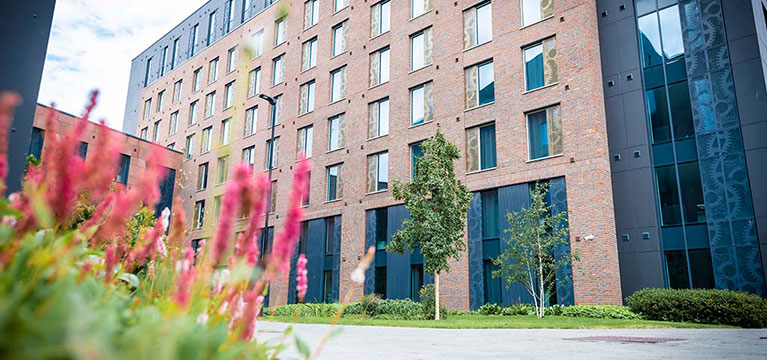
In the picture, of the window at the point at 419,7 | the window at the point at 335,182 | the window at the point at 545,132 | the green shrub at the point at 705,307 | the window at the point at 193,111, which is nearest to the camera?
the green shrub at the point at 705,307

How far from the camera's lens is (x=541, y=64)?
2250 cm

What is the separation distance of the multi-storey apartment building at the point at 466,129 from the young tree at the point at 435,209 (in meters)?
4.23

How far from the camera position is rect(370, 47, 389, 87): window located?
28.8 m

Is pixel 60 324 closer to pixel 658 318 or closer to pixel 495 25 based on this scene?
pixel 658 318

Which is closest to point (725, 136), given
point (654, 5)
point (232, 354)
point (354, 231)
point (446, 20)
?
point (654, 5)

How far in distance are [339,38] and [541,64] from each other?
1443 cm

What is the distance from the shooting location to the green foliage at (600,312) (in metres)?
16.8

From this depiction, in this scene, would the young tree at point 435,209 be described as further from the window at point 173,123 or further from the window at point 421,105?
the window at point 173,123

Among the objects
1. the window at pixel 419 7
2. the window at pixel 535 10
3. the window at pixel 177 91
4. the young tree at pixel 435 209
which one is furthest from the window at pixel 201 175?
the window at pixel 535 10

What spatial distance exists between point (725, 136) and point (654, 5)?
6540 mm

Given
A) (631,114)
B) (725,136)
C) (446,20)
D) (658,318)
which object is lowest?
(658,318)

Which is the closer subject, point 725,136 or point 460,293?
point 725,136

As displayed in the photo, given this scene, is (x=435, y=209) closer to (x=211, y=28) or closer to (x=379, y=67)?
(x=379, y=67)

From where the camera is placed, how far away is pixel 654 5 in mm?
21391
